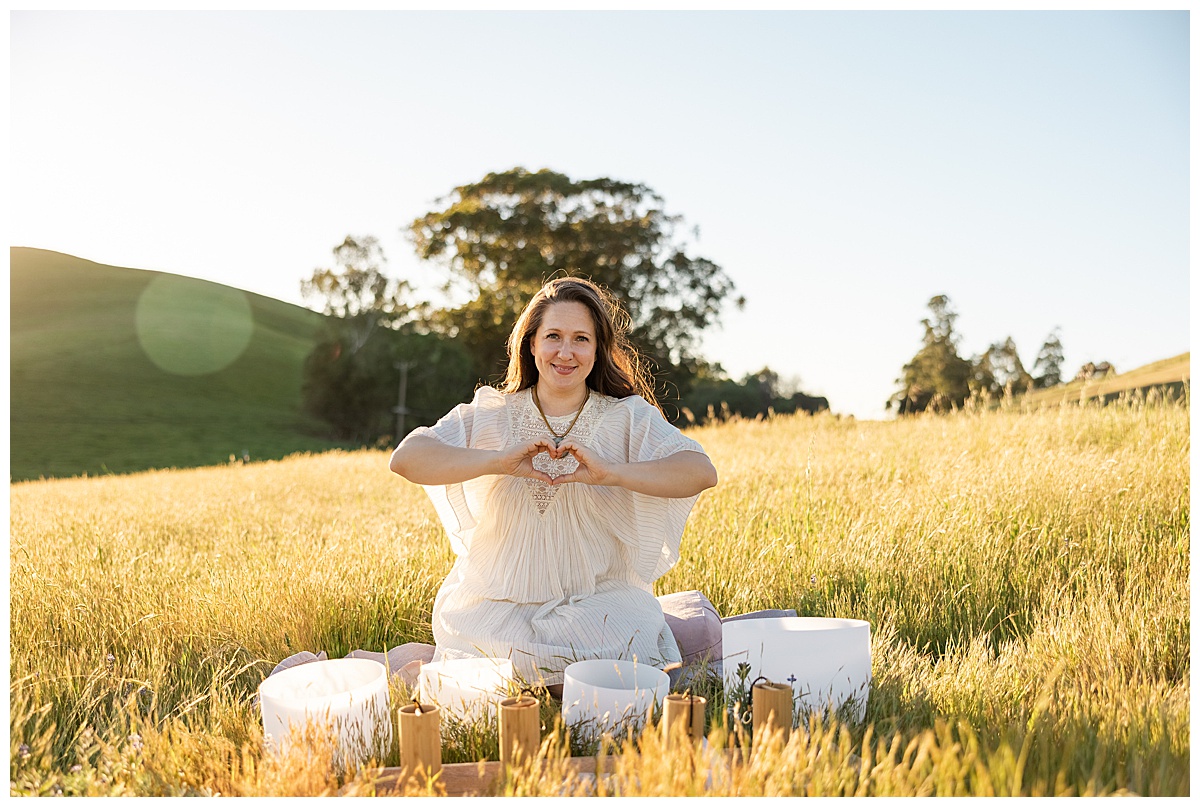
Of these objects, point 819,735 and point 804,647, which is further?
point 804,647

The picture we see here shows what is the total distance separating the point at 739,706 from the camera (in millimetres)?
2408

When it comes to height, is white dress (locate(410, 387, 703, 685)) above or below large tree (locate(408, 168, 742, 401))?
below

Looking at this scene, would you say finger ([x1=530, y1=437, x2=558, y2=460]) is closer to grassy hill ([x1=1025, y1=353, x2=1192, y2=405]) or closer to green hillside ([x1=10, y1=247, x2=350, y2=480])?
grassy hill ([x1=1025, y1=353, x2=1192, y2=405])

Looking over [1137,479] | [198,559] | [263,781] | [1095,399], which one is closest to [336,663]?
[263,781]

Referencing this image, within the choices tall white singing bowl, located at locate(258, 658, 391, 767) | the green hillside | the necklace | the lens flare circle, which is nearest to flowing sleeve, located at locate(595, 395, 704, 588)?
the necklace

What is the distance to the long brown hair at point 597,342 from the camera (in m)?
3.43

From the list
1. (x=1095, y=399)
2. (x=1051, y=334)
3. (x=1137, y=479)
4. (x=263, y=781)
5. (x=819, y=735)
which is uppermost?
(x=1051, y=334)

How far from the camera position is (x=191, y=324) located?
170ft

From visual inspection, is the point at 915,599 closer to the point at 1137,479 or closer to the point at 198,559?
the point at 1137,479

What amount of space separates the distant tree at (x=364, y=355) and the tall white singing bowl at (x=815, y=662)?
2862 cm

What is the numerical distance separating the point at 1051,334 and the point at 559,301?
2149cm

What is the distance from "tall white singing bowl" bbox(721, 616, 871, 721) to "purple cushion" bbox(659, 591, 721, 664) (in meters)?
0.99

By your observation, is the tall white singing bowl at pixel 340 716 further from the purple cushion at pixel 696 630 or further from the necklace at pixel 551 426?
the purple cushion at pixel 696 630

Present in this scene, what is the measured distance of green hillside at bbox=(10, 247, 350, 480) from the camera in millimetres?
32781
